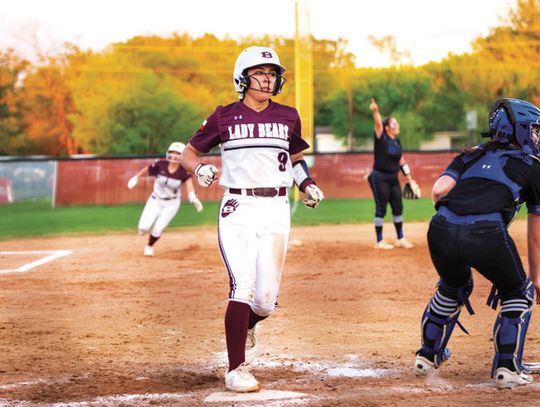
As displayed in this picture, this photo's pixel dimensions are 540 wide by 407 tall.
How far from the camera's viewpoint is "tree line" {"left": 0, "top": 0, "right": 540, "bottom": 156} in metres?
49.9

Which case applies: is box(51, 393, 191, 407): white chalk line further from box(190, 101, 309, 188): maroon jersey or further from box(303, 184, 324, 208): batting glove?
box(303, 184, 324, 208): batting glove

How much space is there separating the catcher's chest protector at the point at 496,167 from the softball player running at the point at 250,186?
47.0 inches

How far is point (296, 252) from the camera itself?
14953 millimetres

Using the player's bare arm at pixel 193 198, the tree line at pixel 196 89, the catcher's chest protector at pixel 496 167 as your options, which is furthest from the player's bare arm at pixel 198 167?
the tree line at pixel 196 89

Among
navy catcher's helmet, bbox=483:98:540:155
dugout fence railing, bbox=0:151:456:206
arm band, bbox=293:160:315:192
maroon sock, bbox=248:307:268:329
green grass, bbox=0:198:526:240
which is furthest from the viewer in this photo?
dugout fence railing, bbox=0:151:456:206

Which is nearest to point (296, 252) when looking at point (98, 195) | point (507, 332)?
point (507, 332)

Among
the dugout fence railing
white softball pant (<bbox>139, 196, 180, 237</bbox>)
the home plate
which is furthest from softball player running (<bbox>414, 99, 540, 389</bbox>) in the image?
the dugout fence railing

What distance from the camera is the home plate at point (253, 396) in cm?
538

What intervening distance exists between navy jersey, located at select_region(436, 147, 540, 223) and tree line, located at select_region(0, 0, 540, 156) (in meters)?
43.2

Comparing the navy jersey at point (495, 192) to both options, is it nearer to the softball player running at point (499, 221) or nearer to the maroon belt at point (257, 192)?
the softball player running at point (499, 221)

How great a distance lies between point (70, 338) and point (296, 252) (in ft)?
24.9

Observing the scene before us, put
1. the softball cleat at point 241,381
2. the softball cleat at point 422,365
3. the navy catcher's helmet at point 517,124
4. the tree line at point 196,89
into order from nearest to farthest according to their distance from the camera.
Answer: the softball cleat at point 241,381, the navy catcher's helmet at point 517,124, the softball cleat at point 422,365, the tree line at point 196,89

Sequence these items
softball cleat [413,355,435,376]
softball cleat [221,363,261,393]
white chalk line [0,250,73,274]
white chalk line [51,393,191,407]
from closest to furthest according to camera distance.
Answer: white chalk line [51,393,191,407], softball cleat [221,363,261,393], softball cleat [413,355,435,376], white chalk line [0,250,73,274]

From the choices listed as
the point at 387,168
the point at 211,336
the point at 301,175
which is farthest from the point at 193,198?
the point at 301,175
